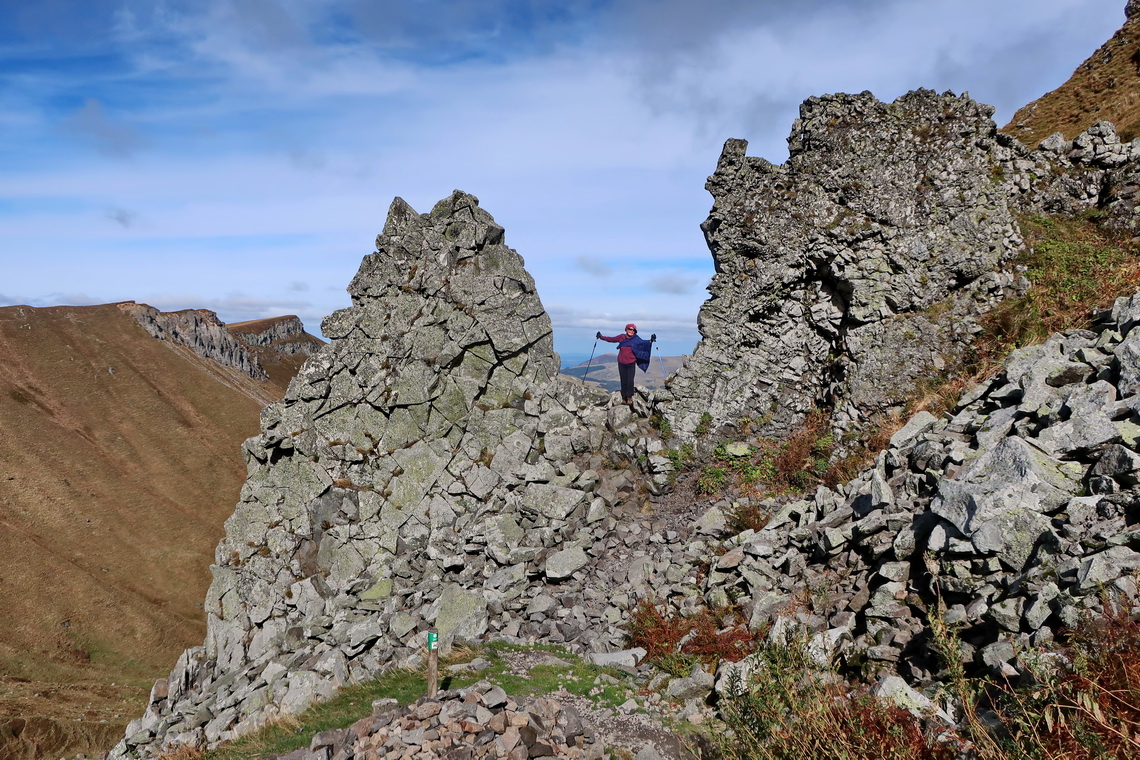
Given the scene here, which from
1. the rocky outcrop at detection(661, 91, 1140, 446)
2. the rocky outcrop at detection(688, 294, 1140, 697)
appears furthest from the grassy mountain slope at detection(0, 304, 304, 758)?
the rocky outcrop at detection(661, 91, 1140, 446)

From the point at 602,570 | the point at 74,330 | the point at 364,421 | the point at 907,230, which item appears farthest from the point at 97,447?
the point at 907,230

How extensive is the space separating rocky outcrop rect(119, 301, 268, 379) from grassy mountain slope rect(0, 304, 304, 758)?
2.29 metres

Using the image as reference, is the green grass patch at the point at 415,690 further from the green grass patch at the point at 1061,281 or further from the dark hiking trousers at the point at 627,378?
the green grass patch at the point at 1061,281

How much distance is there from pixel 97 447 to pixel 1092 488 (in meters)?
88.1

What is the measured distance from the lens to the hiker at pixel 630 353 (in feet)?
68.9

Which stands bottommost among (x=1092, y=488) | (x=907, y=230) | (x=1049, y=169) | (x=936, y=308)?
(x=1092, y=488)

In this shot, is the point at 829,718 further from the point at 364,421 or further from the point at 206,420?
the point at 206,420

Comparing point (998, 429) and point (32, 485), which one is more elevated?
point (998, 429)

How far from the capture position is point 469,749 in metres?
8.92

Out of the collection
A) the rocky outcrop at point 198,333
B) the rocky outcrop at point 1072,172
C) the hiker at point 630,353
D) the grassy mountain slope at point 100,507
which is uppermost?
the rocky outcrop at point 198,333

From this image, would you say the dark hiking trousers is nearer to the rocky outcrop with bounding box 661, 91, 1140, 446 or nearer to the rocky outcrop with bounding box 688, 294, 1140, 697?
the rocky outcrop with bounding box 661, 91, 1140, 446

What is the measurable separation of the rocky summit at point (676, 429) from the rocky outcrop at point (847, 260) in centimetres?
8

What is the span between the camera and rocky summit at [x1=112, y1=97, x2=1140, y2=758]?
A: 12.1m

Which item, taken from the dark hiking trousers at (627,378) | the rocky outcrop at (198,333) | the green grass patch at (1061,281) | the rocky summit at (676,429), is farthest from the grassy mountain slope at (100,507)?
the green grass patch at (1061,281)
